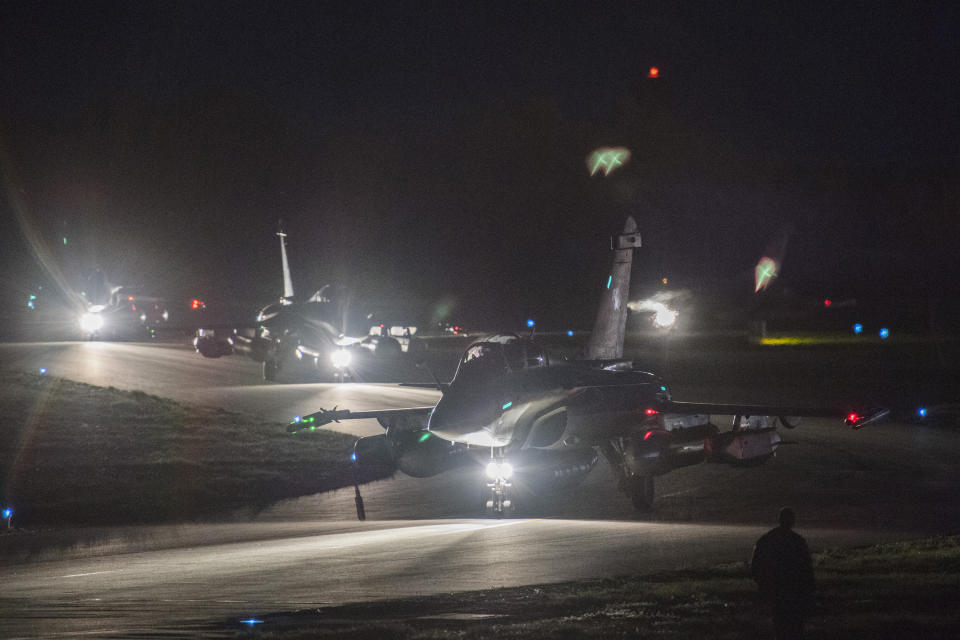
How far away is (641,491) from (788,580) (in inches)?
375

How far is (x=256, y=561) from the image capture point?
12.1 meters

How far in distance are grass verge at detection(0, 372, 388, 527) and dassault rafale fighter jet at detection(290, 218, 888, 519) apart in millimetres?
6266

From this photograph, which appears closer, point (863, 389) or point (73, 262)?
point (863, 389)

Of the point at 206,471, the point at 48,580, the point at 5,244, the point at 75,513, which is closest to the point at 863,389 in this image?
the point at 206,471

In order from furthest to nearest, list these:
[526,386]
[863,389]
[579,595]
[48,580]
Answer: [863,389] < [526,386] < [48,580] < [579,595]

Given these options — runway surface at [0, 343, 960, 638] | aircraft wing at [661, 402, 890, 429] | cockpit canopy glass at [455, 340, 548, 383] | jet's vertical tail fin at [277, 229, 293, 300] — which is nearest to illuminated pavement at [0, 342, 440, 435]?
jet's vertical tail fin at [277, 229, 293, 300]

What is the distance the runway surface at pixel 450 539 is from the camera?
9570mm

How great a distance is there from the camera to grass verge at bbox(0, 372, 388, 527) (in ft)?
64.6

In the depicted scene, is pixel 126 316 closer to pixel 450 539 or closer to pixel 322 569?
pixel 450 539

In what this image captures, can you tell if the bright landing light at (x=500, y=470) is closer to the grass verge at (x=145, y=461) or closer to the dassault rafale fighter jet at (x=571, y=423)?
the dassault rafale fighter jet at (x=571, y=423)

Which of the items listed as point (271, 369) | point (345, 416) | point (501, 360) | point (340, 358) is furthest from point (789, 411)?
point (271, 369)

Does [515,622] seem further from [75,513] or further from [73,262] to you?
[73,262]

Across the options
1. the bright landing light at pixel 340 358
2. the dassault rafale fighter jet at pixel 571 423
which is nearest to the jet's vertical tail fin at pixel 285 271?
the bright landing light at pixel 340 358

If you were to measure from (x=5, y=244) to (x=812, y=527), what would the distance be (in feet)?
282
